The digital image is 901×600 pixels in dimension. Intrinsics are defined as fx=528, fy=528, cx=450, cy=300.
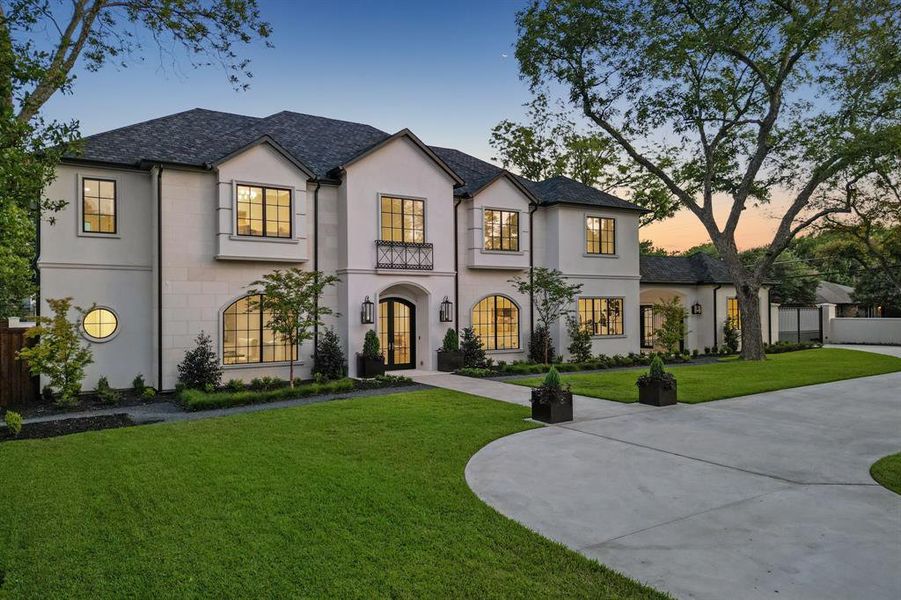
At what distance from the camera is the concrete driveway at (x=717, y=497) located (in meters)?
3.86

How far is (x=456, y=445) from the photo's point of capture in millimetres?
7559

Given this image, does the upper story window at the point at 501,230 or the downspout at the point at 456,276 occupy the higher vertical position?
the upper story window at the point at 501,230

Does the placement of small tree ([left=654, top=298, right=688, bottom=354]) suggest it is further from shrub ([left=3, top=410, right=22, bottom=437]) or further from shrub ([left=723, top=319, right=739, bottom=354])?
shrub ([left=3, top=410, right=22, bottom=437])

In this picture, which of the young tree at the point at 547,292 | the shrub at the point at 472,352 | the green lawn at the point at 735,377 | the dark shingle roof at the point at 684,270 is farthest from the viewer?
the dark shingle roof at the point at 684,270

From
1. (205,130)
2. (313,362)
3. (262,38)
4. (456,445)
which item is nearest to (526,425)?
(456,445)

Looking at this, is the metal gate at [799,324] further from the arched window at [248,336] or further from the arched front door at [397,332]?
the arched window at [248,336]

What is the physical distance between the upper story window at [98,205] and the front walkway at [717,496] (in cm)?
1163

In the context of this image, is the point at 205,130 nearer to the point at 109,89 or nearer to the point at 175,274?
the point at 109,89

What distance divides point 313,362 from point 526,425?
8.14 m

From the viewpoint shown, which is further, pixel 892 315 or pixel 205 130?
pixel 892 315

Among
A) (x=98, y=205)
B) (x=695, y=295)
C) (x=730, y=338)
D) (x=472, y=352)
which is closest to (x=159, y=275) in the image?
(x=98, y=205)

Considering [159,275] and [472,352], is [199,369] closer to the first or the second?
[159,275]

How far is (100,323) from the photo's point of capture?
13.2 m

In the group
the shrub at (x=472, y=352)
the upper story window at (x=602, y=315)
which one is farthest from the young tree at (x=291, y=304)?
the upper story window at (x=602, y=315)
